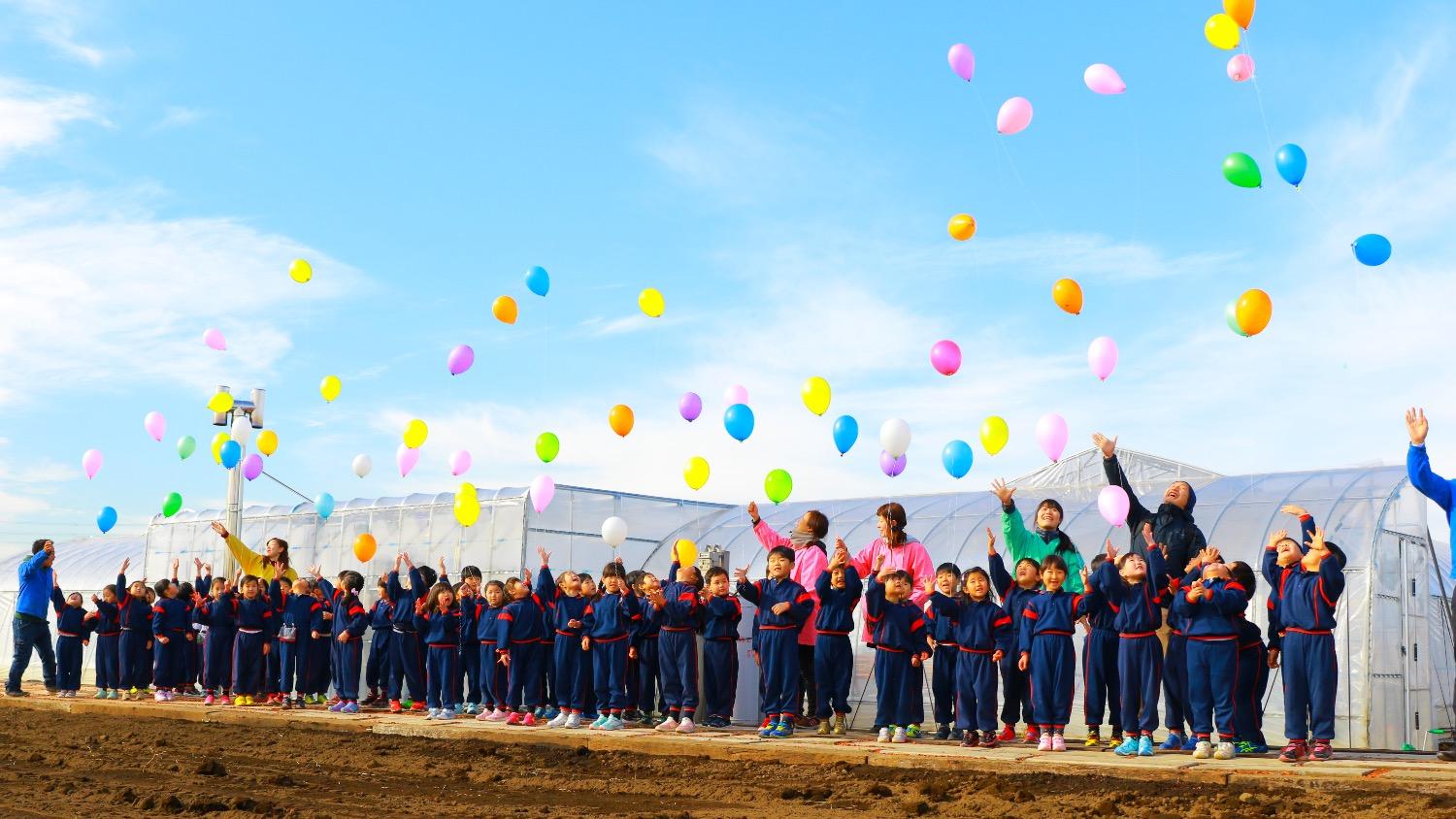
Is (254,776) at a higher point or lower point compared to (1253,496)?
lower

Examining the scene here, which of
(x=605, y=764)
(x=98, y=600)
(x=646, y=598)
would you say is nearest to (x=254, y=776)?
(x=605, y=764)

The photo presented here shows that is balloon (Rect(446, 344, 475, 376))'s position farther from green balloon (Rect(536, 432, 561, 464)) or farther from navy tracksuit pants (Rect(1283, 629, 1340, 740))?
navy tracksuit pants (Rect(1283, 629, 1340, 740))

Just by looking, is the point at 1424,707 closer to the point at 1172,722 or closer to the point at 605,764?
the point at 1172,722

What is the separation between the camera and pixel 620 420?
15.6 meters

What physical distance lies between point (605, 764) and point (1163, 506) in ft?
14.7

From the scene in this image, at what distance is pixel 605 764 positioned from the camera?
9.44 meters

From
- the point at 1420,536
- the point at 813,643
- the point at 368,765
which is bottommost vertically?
the point at 368,765

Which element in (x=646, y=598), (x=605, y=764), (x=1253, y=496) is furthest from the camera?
(x=1253, y=496)

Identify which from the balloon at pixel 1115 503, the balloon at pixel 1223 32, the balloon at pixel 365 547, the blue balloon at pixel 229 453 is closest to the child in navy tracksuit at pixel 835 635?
the balloon at pixel 1115 503

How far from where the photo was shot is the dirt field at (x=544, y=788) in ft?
22.8

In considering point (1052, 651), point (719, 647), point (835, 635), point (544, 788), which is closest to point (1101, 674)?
point (1052, 651)

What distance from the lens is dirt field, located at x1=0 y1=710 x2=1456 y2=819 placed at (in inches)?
274

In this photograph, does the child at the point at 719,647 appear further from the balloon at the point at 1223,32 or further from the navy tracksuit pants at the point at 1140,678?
the balloon at the point at 1223,32

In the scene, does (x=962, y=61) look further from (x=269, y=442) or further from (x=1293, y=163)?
(x=269, y=442)
